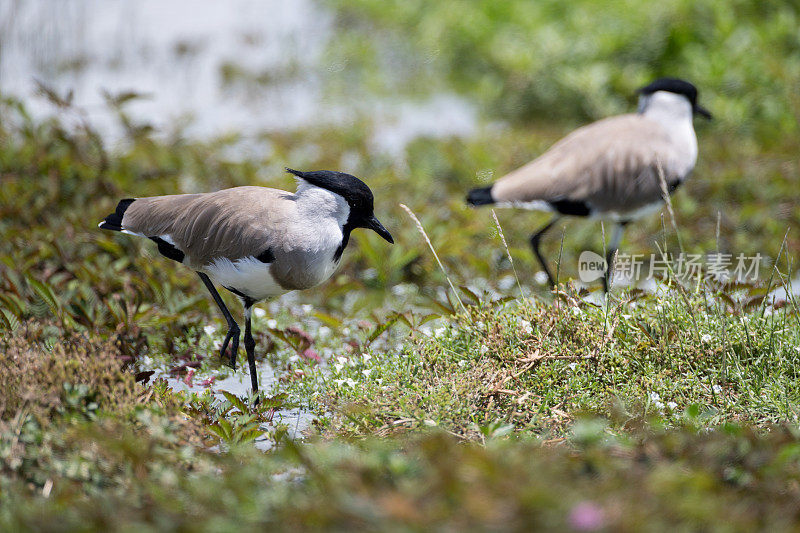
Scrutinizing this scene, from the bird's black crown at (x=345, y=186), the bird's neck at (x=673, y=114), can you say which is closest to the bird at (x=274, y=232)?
the bird's black crown at (x=345, y=186)

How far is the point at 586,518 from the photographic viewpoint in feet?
6.14

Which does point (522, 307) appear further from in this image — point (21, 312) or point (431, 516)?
point (21, 312)

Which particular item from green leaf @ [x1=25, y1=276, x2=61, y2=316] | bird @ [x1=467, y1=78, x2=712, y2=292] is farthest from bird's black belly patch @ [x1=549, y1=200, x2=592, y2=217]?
green leaf @ [x1=25, y1=276, x2=61, y2=316]

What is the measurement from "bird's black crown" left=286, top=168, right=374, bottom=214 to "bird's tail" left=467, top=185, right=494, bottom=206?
1.58 metres

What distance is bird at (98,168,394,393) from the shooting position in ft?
11.5

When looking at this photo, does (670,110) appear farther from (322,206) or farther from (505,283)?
(322,206)

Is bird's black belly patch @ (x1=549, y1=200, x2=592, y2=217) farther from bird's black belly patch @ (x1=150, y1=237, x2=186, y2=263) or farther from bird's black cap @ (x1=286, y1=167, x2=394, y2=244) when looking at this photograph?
bird's black belly patch @ (x1=150, y1=237, x2=186, y2=263)

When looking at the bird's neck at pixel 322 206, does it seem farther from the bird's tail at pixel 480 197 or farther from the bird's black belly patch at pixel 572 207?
the bird's black belly patch at pixel 572 207

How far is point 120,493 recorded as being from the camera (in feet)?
8.23

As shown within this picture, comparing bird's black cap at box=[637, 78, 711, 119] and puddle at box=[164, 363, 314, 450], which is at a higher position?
bird's black cap at box=[637, 78, 711, 119]

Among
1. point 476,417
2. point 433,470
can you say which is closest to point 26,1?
point 476,417

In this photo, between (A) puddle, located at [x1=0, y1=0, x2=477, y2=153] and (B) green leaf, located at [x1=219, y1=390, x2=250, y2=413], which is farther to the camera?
(A) puddle, located at [x1=0, y1=0, x2=477, y2=153]

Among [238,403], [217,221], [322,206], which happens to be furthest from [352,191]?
[238,403]

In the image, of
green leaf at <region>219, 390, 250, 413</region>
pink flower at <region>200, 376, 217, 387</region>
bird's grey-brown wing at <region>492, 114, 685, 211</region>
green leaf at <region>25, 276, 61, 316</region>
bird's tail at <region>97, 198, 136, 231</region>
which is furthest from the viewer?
bird's grey-brown wing at <region>492, 114, 685, 211</region>
